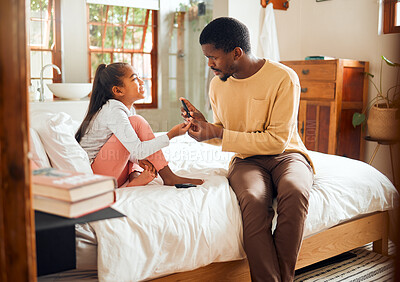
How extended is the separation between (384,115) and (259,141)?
55.6 inches

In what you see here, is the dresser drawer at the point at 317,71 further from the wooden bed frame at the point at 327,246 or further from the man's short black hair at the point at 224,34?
the man's short black hair at the point at 224,34

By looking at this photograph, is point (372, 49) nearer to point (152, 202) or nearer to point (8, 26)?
point (152, 202)

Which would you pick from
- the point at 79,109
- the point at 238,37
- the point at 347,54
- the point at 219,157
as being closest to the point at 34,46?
the point at 79,109

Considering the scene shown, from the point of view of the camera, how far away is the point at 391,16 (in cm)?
288

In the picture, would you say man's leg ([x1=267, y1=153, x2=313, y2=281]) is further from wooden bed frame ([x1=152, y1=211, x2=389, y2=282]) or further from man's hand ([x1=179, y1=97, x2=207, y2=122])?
man's hand ([x1=179, y1=97, x2=207, y2=122])

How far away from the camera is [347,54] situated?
317 cm

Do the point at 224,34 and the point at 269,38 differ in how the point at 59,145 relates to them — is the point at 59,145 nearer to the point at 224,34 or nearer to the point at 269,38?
the point at 224,34

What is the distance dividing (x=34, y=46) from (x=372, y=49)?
9.05 feet

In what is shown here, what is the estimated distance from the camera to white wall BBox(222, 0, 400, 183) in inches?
116

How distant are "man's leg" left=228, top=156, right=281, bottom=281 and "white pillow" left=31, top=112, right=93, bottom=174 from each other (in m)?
0.60

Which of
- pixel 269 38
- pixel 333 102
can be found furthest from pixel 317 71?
pixel 269 38

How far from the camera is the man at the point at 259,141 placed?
4.63ft

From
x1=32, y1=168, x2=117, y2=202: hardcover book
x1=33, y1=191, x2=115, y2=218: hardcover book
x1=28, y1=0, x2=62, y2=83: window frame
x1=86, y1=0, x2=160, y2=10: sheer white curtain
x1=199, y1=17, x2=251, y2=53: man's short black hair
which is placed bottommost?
x1=33, y1=191, x2=115, y2=218: hardcover book

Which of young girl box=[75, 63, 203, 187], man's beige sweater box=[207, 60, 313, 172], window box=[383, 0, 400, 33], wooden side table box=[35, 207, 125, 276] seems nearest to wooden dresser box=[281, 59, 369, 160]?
window box=[383, 0, 400, 33]
